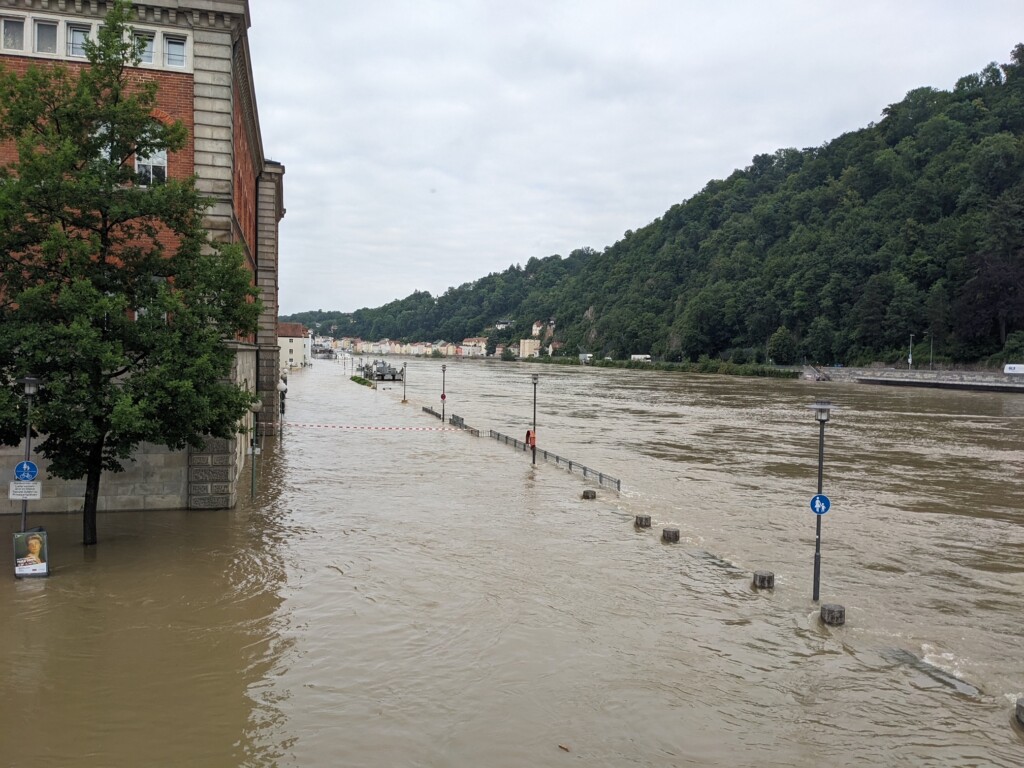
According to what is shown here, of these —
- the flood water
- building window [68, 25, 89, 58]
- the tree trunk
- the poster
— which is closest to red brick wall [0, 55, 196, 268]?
building window [68, 25, 89, 58]

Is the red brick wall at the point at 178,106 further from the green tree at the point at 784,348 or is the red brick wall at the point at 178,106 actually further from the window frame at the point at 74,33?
the green tree at the point at 784,348

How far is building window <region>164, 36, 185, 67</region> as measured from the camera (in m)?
20.5

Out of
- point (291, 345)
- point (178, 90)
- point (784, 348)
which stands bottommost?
point (291, 345)

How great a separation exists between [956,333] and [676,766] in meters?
118

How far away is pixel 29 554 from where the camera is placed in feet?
47.3

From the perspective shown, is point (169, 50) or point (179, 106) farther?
point (169, 50)

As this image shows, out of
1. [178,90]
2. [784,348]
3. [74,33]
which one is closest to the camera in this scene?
[74,33]

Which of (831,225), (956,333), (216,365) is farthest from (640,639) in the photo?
(831,225)

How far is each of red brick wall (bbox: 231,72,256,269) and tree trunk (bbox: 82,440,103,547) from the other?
344 inches

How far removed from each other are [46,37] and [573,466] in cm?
2248

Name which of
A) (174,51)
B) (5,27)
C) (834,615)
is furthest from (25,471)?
(834,615)

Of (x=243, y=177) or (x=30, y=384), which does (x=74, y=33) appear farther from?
(x=30, y=384)

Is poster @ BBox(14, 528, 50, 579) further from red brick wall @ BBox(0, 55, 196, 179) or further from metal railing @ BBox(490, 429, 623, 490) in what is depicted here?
metal railing @ BBox(490, 429, 623, 490)

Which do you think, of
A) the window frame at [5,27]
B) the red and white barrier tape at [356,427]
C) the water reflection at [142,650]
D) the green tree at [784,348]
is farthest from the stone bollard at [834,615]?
the green tree at [784,348]
